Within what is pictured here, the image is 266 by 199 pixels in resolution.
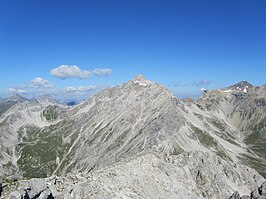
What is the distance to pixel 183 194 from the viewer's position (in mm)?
89000

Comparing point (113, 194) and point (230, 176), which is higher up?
point (113, 194)

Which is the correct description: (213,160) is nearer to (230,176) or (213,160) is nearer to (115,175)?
(230,176)

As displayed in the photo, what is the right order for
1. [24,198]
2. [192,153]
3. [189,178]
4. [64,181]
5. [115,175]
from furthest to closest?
1. [192,153]
2. [189,178]
3. [115,175]
4. [64,181]
5. [24,198]

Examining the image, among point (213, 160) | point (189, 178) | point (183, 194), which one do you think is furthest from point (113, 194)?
point (213, 160)

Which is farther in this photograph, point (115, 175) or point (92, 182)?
point (115, 175)

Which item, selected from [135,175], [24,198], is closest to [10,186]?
[24,198]

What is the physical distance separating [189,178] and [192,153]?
16984mm

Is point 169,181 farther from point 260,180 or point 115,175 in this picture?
point 260,180

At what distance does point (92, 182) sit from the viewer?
66688 mm

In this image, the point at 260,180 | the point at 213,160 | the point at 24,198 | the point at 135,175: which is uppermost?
the point at 24,198

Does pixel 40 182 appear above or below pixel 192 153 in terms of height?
above

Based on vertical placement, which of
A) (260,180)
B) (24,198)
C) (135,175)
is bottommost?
(260,180)

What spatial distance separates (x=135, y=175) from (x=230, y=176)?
56.6m

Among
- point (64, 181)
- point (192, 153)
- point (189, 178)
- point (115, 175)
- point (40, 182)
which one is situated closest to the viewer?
point (40, 182)
